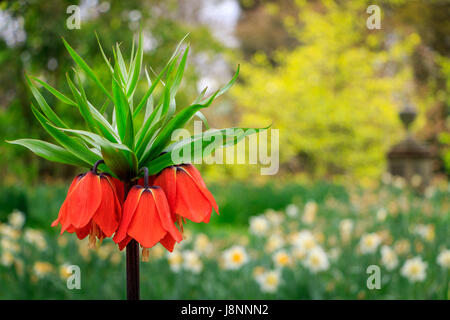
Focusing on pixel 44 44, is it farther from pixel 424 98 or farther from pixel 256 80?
pixel 424 98

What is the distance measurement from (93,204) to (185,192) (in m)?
0.15

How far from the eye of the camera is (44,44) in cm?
621

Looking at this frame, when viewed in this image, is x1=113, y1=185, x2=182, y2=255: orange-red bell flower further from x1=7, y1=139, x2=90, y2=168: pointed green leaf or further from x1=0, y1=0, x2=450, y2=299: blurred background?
x1=0, y1=0, x2=450, y2=299: blurred background

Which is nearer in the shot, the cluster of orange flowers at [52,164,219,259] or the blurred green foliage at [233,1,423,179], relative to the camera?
the cluster of orange flowers at [52,164,219,259]

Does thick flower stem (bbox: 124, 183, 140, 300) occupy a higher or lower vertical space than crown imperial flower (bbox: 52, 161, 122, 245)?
lower

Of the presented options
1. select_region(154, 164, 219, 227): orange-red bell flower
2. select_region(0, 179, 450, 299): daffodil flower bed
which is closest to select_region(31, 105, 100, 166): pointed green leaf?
select_region(154, 164, 219, 227): orange-red bell flower

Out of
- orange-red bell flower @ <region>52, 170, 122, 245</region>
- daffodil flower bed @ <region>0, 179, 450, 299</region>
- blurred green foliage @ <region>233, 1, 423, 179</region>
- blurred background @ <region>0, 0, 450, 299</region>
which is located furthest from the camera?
blurred green foliage @ <region>233, 1, 423, 179</region>

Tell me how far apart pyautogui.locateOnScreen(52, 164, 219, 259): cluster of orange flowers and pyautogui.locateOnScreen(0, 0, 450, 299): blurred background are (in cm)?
43

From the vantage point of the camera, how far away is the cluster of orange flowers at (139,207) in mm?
744

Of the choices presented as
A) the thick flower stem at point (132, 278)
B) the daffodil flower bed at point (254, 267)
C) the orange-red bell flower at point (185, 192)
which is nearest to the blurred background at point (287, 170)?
the daffodil flower bed at point (254, 267)

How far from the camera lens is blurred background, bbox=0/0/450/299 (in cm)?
258

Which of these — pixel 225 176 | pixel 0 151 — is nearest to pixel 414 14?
pixel 225 176

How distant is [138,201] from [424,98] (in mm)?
12021
